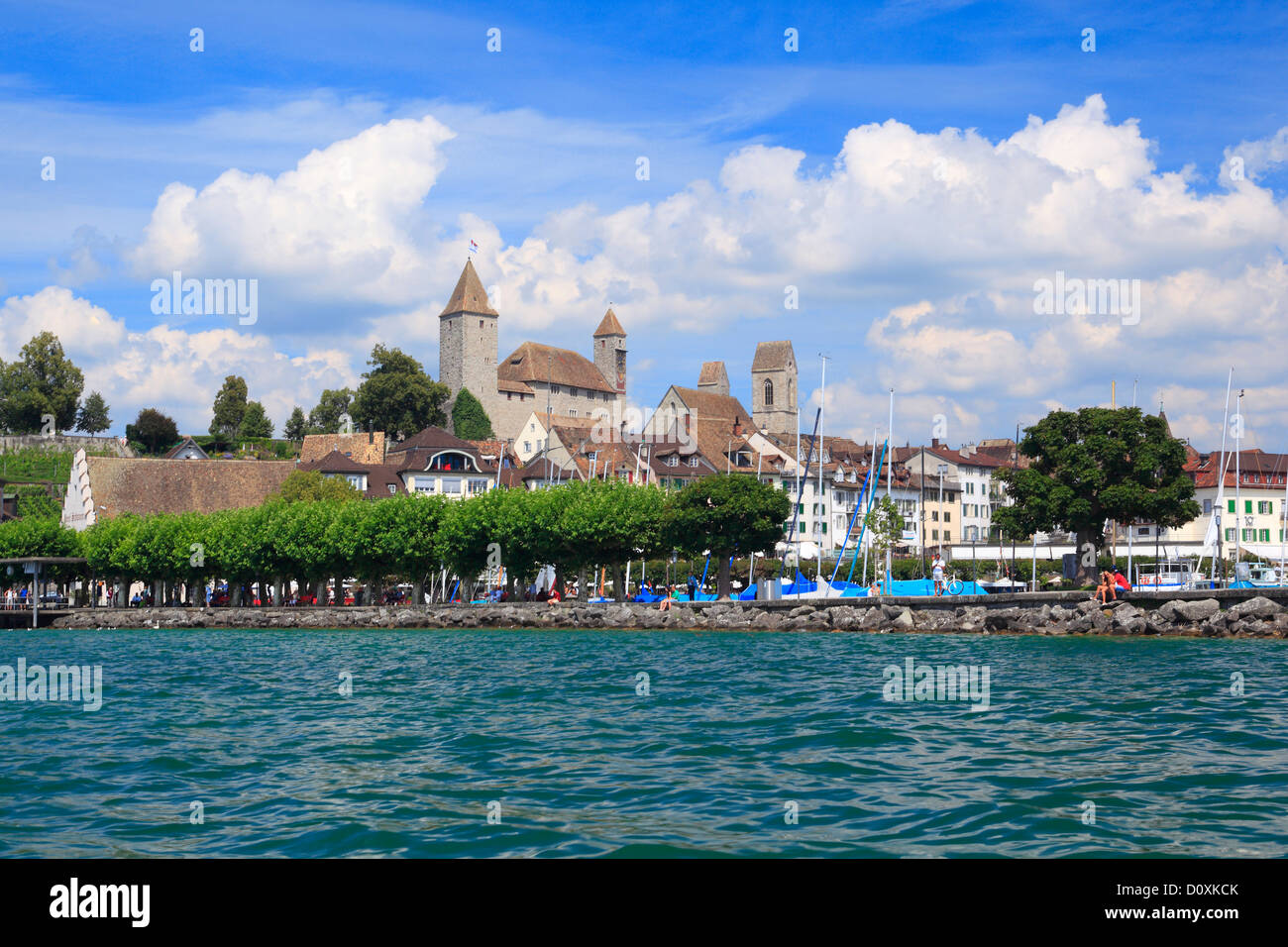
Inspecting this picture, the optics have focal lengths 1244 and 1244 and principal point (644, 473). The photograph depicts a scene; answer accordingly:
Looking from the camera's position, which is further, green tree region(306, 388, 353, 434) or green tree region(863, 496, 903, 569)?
green tree region(306, 388, 353, 434)

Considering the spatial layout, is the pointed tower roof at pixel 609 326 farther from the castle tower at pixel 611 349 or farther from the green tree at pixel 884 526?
the green tree at pixel 884 526

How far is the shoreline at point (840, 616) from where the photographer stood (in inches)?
1855

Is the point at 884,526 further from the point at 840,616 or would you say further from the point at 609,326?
the point at 609,326

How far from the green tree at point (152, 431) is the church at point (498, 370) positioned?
3488cm

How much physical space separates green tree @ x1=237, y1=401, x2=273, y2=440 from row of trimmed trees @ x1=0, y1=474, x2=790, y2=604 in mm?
62985

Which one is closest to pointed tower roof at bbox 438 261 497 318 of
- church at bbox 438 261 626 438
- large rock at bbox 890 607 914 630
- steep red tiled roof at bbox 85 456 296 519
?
church at bbox 438 261 626 438

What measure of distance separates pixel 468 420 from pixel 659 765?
468ft

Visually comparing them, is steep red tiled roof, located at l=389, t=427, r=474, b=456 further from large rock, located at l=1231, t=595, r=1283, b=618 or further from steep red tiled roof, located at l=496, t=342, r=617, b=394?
large rock, located at l=1231, t=595, r=1283, b=618

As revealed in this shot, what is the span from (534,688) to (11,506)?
10953 cm

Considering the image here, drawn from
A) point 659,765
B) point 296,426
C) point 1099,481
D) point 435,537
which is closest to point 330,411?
point 296,426

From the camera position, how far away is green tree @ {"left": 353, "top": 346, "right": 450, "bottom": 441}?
470 ft

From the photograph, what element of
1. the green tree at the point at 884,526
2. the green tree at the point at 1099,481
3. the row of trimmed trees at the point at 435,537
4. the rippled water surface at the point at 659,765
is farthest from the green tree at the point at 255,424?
the rippled water surface at the point at 659,765

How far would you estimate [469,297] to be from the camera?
6683 inches

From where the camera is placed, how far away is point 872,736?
19281mm
